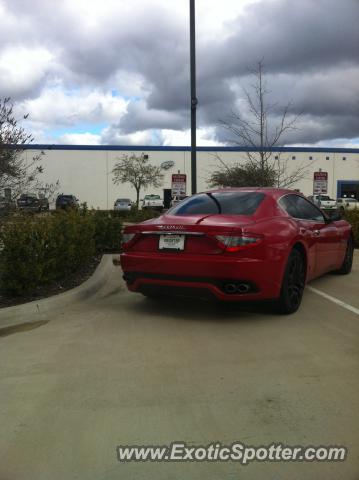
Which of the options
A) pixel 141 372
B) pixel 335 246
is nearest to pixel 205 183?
pixel 335 246

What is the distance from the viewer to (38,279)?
228 inches

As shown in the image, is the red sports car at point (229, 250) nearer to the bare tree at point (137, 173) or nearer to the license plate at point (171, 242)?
the license plate at point (171, 242)

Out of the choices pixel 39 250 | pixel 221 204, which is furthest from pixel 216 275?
pixel 39 250

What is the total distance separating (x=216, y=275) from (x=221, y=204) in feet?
4.06

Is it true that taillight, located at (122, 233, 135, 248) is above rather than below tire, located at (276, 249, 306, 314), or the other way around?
Answer: above

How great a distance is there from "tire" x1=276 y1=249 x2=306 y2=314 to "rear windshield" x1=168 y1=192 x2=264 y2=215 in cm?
74

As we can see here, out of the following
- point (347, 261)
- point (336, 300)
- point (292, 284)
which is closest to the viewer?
point (292, 284)

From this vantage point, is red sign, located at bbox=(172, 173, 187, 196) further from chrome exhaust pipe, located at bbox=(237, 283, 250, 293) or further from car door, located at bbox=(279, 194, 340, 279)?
chrome exhaust pipe, located at bbox=(237, 283, 250, 293)

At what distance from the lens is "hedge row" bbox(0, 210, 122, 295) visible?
5562 mm

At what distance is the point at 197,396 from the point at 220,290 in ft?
5.60

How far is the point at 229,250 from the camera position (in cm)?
479

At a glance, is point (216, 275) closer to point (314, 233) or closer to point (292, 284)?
point (292, 284)

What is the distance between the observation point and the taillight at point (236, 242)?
4.79m

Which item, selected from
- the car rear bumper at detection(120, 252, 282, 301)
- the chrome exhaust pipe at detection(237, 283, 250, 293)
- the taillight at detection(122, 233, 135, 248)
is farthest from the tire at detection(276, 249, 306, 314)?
the taillight at detection(122, 233, 135, 248)
